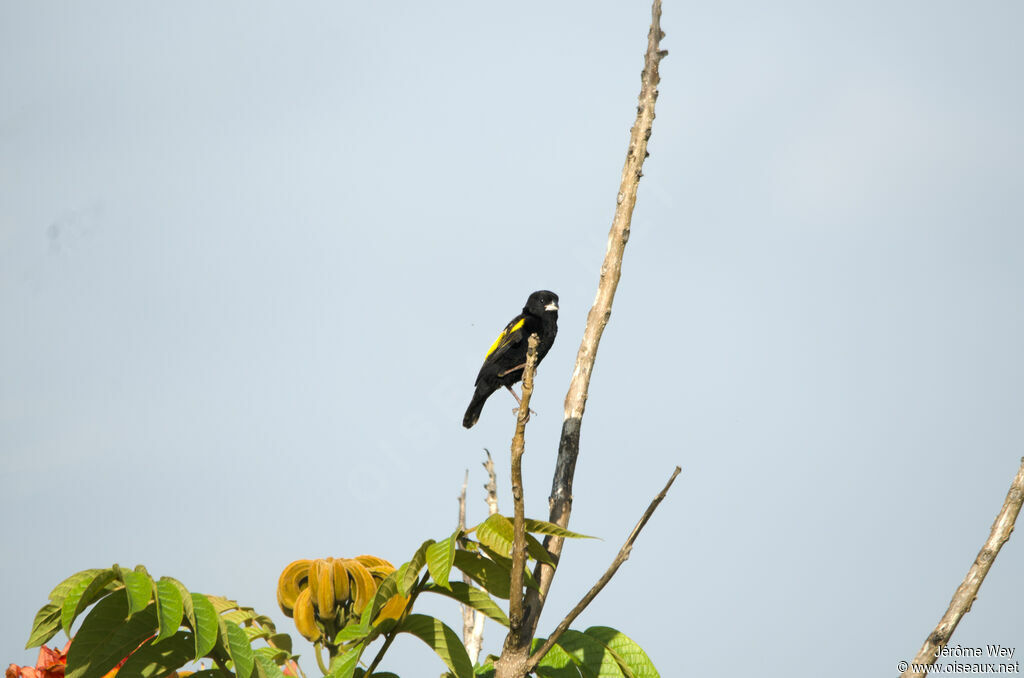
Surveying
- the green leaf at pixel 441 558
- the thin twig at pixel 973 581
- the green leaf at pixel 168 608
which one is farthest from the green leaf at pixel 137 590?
the thin twig at pixel 973 581

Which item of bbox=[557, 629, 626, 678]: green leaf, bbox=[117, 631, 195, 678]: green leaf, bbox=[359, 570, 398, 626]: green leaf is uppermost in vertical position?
bbox=[359, 570, 398, 626]: green leaf

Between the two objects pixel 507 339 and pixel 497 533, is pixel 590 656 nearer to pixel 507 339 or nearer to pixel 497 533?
pixel 497 533

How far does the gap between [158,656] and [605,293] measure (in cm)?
208

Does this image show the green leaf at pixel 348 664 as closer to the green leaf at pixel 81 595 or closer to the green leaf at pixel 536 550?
the green leaf at pixel 536 550

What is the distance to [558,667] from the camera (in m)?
3.07

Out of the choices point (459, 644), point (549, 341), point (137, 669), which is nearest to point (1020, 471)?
point (459, 644)

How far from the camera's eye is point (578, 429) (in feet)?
11.3

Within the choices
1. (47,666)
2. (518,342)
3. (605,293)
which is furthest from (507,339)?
(47,666)

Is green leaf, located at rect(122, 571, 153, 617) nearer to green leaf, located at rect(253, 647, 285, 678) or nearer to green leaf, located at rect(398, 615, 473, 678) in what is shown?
green leaf, located at rect(253, 647, 285, 678)

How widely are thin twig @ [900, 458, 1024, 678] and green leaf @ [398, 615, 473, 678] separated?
150 centimetres

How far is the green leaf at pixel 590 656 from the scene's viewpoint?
3000 mm

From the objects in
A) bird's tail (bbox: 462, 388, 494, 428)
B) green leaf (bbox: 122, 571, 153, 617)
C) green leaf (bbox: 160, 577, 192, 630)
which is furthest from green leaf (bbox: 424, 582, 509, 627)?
bird's tail (bbox: 462, 388, 494, 428)

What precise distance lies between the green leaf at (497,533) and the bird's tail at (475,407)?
5808mm

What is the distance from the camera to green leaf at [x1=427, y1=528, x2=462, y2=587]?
96.5 inches
